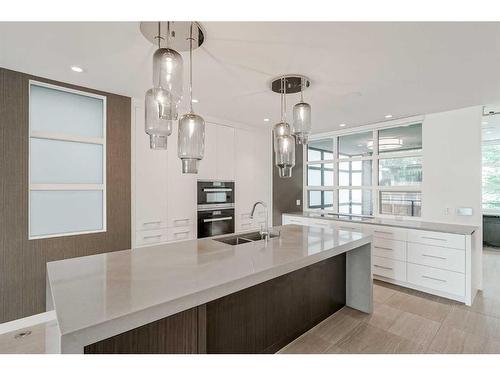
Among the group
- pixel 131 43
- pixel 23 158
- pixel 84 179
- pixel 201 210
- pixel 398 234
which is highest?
pixel 131 43

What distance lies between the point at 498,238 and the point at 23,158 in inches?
320

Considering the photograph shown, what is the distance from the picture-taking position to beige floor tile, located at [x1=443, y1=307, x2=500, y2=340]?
231cm

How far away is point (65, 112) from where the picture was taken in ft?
8.90

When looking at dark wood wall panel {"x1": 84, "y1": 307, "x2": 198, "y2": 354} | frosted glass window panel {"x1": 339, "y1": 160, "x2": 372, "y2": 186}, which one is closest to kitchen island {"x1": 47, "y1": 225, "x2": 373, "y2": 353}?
dark wood wall panel {"x1": 84, "y1": 307, "x2": 198, "y2": 354}

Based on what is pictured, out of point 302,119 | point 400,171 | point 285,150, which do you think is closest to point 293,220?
point 400,171

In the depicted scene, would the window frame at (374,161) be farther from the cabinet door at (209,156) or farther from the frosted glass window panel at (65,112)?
the frosted glass window panel at (65,112)

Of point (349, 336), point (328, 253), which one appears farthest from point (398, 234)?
point (328, 253)

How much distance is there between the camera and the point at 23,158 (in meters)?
2.41

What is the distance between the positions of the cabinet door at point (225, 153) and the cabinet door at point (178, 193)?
49 cm

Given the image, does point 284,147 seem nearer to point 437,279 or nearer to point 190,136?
point 190,136

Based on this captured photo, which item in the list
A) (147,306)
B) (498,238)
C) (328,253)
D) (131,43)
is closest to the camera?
(147,306)

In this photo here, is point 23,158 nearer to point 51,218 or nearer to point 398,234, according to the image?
point 51,218

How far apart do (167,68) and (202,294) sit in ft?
3.86

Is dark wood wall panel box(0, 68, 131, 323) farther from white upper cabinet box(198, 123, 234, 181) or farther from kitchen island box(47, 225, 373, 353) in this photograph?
white upper cabinet box(198, 123, 234, 181)
